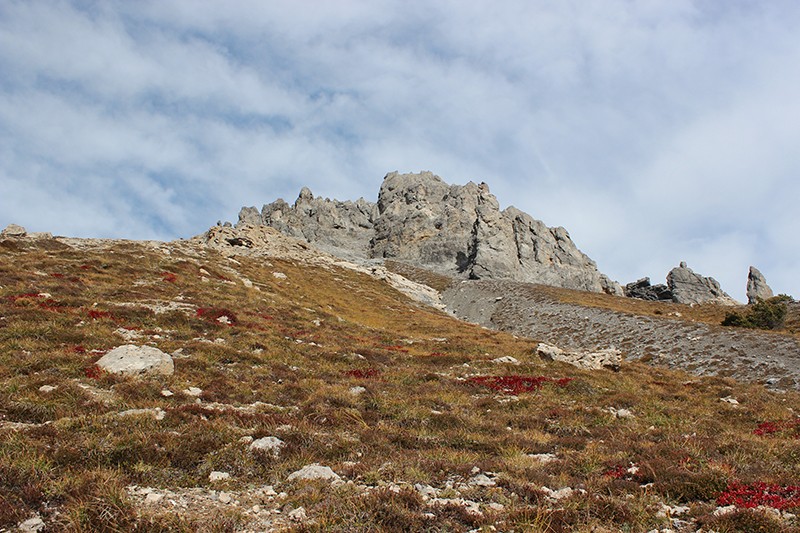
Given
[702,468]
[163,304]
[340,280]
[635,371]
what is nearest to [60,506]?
[702,468]

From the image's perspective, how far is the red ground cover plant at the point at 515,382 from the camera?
2189 centimetres

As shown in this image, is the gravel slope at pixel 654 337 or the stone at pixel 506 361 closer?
the stone at pixel 506 361

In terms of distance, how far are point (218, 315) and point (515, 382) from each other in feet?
64.6

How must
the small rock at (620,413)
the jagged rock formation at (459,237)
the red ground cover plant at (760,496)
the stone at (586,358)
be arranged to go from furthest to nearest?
the jagged rock formation at (459,237), the stone at (586,358), the small rock at (620,413), the red ground cover plant at (760,496)

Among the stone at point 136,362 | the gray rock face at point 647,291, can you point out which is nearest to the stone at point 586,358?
the stone at point 136,362

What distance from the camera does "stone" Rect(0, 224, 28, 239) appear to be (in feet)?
190

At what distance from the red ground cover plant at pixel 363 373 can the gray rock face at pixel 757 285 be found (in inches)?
6562

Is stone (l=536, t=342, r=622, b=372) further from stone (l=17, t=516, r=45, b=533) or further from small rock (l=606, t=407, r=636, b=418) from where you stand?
stone (l=17, t=516, r=45, b=533)

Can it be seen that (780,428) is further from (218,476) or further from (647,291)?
(647,291)

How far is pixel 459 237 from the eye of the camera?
495 feet

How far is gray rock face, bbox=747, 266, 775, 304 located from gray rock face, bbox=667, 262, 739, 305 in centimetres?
1224

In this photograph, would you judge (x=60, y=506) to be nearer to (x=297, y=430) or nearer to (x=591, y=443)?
(x=297, y=430)

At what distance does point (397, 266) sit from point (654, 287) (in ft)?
287

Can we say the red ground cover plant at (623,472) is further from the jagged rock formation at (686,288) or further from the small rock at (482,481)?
the jagged rock formation at (686,288)
